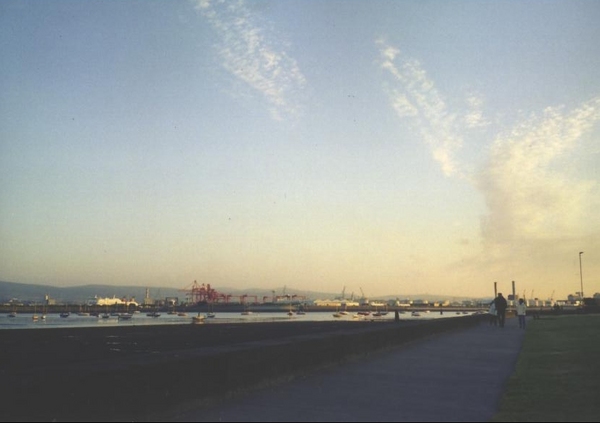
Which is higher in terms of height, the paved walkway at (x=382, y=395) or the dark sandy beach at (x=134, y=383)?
the dark sandy beach at (x=134, y=383)

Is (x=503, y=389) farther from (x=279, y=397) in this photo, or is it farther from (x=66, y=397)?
(x=66, y=397)

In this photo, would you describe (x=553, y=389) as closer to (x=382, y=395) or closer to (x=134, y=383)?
(x=382, y=395)

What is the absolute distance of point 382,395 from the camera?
31.0ft

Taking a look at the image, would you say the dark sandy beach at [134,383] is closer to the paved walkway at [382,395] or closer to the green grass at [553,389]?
the paved walkway at [382,395]

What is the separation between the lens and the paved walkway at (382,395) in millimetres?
7723

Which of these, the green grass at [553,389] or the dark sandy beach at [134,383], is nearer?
the dark sandy beach at [134,383]

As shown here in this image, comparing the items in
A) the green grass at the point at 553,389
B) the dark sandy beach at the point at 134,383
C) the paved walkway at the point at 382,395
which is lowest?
the paved walkway at the point at 382,395

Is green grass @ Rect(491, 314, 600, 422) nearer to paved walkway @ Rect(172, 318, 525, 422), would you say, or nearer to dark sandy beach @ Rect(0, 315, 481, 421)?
paved walkway @ Rect(172, 318, 525, 422)

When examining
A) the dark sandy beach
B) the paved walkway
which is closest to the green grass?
the paved walkway

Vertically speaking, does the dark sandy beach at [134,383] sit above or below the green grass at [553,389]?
above

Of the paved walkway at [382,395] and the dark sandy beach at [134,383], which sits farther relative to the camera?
the paved walkway at [382,395]

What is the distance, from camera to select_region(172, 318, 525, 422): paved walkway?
7.72 m

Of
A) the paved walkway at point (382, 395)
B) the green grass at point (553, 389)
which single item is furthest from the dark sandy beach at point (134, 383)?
the green grass at point (553, 389)

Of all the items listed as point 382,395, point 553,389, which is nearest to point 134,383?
point 382,395
